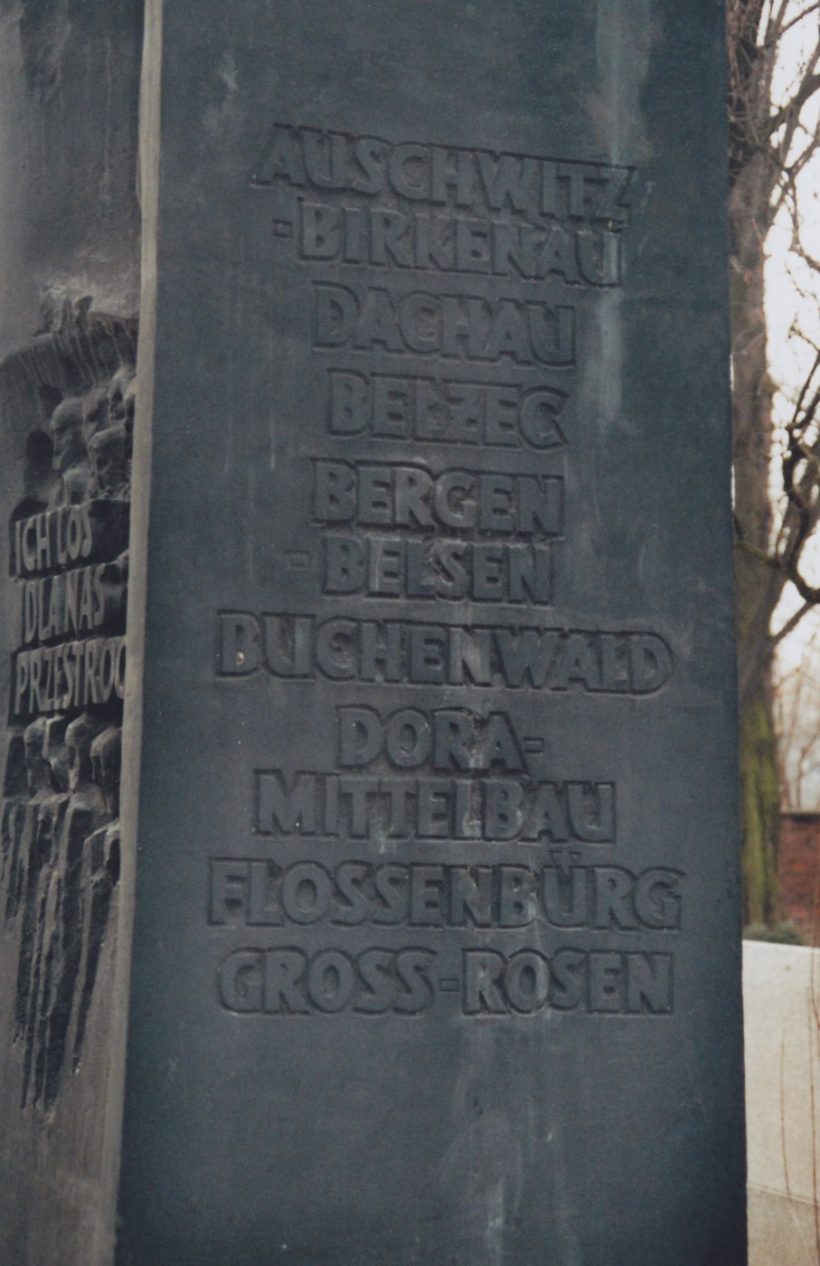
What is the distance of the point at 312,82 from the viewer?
17.5 ft

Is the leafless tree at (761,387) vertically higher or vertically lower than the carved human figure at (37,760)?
higher

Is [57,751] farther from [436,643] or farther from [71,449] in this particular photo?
[436,643]

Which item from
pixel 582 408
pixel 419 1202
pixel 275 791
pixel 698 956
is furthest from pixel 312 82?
pixel 419 1202

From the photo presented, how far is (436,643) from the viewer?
17.2 ft

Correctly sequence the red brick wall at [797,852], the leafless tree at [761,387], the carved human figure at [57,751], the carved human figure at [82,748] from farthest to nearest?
the red brick wall at [797,852]
the leafless tree at [761,387]
the carved human figure at [57,751]
the carved human figure at [82,748]

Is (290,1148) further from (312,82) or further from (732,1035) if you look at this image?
(312,82)

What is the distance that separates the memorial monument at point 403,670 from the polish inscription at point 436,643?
1cm

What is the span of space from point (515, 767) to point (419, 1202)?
107 cm

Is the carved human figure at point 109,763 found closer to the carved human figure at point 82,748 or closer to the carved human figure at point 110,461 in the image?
the carved human figure at point 82,748

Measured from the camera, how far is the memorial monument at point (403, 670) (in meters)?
5.01

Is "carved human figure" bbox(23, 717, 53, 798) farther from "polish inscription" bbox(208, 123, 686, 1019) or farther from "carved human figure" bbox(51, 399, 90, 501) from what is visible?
"polish inscription" bbox(208, 123, 686, 1019)

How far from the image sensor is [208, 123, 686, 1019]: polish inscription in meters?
5.10

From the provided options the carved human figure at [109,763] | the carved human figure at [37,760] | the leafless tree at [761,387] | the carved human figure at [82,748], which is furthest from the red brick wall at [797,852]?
the carved human figure at [109,763]

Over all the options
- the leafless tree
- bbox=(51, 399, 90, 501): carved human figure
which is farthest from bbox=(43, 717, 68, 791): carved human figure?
the leafless tree
